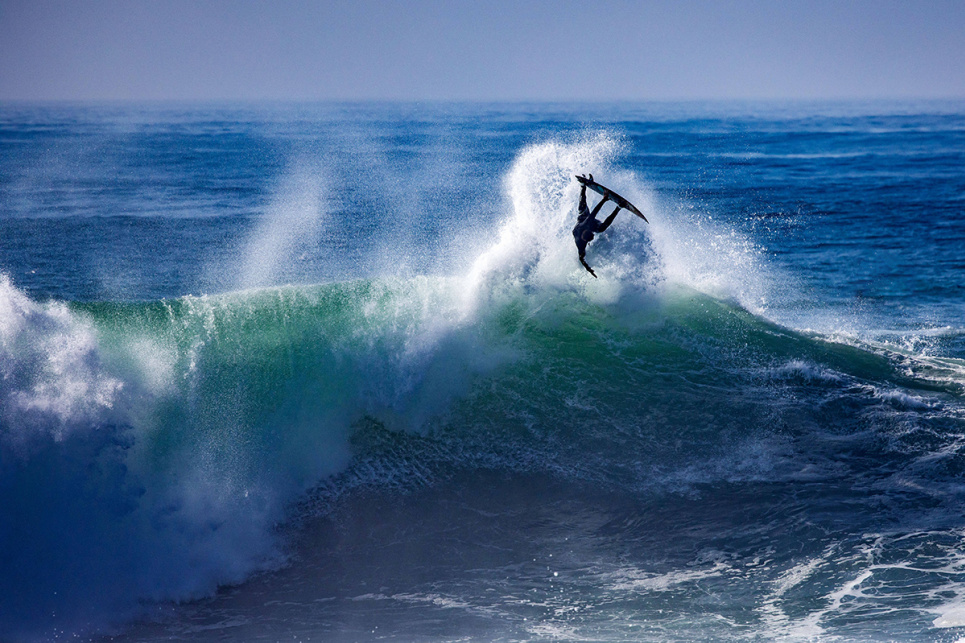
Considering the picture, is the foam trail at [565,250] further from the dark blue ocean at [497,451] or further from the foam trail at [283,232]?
the foam trail at [283,232]

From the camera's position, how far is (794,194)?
1026 inches

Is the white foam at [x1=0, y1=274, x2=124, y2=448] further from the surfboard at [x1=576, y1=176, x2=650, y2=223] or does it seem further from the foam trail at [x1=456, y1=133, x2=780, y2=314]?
the surfboard at [x1=576, y1=176, x2=650, y2=223]

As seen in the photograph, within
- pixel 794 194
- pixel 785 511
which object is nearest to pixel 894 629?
pixel 785 511

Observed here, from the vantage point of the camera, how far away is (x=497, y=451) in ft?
31.0

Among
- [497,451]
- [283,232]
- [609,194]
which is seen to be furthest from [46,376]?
[283,232]

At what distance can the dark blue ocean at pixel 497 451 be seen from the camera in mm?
7293

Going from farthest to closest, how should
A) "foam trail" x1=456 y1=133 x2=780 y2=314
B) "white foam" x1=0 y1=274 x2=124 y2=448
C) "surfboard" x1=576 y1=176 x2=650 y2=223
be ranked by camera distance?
"foam trail" x1=456 y1=133 x2=780 y2=314
"surfboard" x1=576 y1=176 x2=650 y2=223
"white foam" x1=0 y1=274 x2=124 y2=448

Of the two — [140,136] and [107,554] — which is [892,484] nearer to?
[107,554]

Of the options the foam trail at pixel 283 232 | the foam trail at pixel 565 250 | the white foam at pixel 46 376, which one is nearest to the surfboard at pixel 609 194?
the foam trail at pixel 565 250

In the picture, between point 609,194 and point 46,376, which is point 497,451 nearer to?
point 609,194

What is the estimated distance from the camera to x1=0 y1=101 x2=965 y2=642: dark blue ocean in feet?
23.9

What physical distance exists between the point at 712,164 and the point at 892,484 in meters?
25.1

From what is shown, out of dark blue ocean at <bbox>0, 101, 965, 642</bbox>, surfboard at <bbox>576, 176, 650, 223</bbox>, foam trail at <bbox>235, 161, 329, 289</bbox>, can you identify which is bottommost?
dark blue ocean at <bbox>0, 101, 965, 642</bbox>

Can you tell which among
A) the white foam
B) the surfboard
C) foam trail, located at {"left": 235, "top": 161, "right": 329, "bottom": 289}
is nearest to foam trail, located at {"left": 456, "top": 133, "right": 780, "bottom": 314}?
the surfboard
